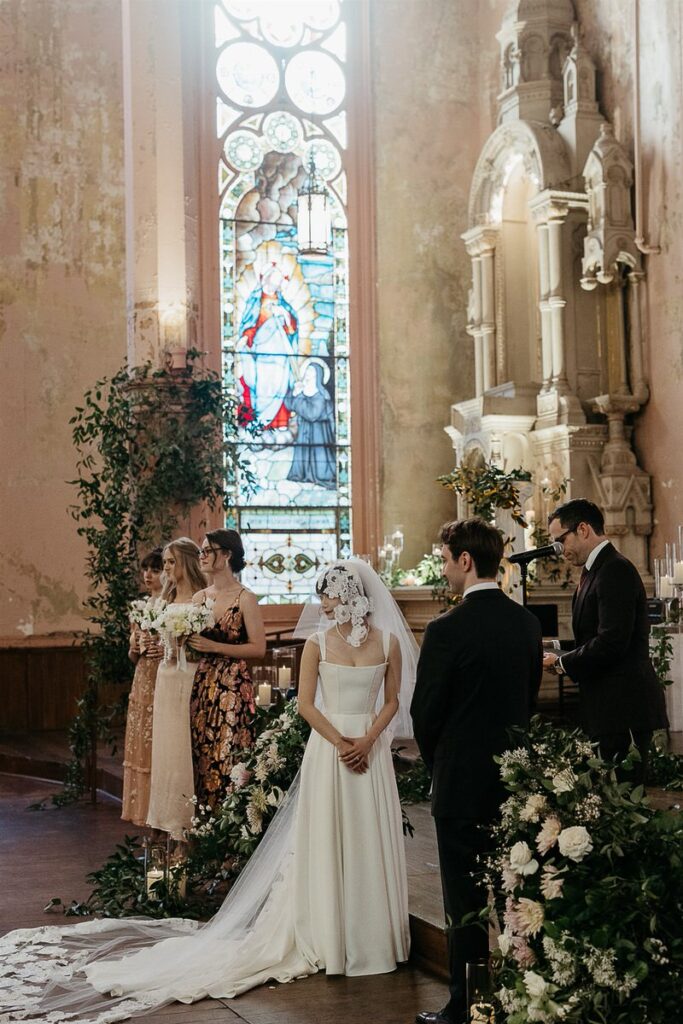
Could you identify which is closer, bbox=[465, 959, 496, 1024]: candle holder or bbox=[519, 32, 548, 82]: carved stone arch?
bbox=[465, 959, 496, 1024]: candle holder

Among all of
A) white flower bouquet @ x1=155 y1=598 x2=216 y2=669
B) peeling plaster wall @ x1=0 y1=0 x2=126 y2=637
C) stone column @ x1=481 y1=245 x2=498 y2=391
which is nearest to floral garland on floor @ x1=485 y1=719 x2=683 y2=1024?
white flower bouquet @ x1=155 y1=598 x2=216 y2=669

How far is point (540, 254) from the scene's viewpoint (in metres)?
11.8

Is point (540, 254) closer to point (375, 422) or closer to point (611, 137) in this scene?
point (611, 137)

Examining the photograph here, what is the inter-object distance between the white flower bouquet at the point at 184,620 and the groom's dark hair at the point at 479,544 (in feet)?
7.59

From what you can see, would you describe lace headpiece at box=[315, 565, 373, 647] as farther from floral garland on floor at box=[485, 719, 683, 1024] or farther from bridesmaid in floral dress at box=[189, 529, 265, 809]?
floral garland on floor at box=[485, 719, 683, 1024]

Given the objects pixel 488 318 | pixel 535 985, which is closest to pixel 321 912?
pixel 535 985

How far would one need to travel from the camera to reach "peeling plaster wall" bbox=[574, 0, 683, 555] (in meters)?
10.7

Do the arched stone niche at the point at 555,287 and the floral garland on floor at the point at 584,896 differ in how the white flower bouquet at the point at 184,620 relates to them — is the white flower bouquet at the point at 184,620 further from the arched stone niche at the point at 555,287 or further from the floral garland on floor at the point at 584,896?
the arched stone niche at the point at 555,287

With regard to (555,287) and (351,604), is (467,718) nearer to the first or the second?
(351,604)

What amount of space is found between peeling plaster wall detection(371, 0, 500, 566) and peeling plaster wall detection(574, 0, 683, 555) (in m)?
3.08

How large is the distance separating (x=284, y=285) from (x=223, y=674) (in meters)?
8.48

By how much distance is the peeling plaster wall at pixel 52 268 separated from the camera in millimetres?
13117

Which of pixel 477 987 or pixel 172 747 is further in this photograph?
pixel 172 747

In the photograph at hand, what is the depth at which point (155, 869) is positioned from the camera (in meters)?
5.89
